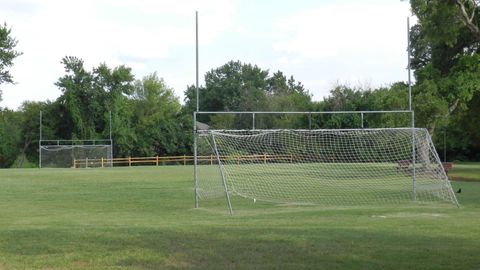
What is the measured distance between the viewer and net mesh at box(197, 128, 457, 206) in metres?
20.5

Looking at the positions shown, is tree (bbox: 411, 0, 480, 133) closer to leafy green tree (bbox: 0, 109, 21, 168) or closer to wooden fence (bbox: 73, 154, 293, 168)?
wooden fence (bbox: 73, 154, 293, 168)

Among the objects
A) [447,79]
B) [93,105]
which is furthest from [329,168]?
[93,105]

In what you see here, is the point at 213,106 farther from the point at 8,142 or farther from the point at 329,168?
the point at 329,168

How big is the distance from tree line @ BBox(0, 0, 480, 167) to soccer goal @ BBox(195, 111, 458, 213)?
4597 millimetres

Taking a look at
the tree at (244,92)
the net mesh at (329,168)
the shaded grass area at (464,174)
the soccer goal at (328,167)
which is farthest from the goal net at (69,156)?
the shaded grass area at (464,174)

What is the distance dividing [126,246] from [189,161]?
5984 centimetres

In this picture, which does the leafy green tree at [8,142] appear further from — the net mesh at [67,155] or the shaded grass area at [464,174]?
the shaded grass area at [464,174]

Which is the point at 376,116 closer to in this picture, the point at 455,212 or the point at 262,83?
the point at 455,212

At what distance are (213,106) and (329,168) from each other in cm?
6823

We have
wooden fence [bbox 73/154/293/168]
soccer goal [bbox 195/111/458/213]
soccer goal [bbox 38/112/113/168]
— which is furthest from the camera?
soccer goal [bbox 38/112/113/168]

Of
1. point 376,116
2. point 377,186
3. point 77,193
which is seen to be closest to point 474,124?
point 376,116

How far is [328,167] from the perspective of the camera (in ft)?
109

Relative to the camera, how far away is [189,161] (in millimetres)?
68625

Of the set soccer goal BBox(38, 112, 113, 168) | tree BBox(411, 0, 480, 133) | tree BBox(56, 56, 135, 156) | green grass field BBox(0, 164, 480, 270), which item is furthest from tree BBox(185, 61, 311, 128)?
green grass field BBox(0, 164, 480, 270)
